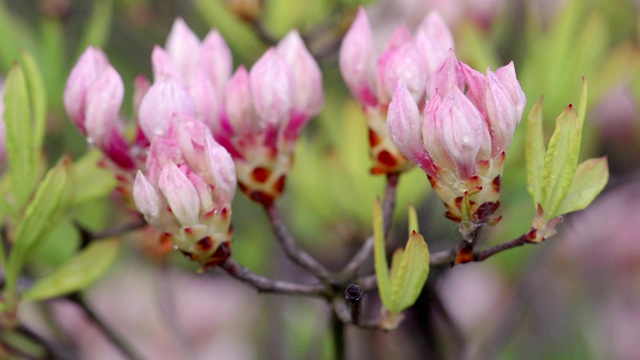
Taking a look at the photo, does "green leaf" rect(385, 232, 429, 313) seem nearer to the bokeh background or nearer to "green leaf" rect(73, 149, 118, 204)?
the bokeh background

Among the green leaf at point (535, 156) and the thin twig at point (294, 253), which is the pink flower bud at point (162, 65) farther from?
the green leaf at point (535, 156)

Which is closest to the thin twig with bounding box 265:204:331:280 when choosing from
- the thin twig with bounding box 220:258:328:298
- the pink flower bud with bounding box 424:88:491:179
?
the thin twig with bounding box 220:258:328:298

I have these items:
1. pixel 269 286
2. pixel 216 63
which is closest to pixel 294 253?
pixel 269 286

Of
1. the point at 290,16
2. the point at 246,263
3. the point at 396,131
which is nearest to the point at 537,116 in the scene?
the point at 396,131

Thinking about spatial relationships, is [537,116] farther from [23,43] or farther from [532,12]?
[23,43]

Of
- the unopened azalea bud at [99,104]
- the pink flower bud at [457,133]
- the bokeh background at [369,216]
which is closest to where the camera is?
the pink flower bud at [457,133]

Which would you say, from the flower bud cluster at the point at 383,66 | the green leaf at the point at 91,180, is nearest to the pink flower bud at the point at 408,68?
the flower bud cluster at the point at 383,66
